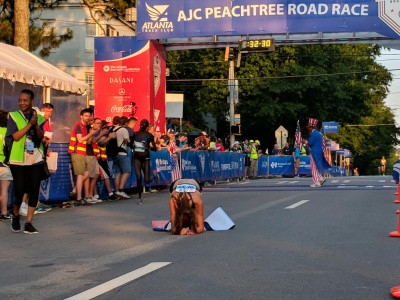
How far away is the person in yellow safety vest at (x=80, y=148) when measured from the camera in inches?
648

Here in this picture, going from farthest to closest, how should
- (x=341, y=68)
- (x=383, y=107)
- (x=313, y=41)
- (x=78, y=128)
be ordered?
(x=383, y=107), (x=341, y=68), (x=313, y=41), (x=78, y=128)

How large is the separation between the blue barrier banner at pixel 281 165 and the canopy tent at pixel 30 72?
21776 mm

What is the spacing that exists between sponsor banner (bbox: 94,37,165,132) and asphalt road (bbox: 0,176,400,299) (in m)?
14.4

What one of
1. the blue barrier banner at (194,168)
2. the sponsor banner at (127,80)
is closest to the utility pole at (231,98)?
the blue barrier banner at (194,168)

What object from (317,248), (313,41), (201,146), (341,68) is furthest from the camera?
(341,68)

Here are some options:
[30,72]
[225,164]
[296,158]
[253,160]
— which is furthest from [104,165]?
[296,158]

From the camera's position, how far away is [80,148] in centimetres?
1673

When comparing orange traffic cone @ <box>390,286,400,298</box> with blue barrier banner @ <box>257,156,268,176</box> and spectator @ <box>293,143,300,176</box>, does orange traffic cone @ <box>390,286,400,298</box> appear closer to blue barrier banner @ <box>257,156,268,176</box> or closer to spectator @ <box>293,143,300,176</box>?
blue barrier banner @ <box>257,156,268,176</box>

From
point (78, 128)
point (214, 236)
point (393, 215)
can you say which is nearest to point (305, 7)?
point (78, 128)

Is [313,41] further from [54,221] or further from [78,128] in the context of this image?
[54,221]

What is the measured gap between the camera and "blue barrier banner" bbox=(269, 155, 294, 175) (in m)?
42.5

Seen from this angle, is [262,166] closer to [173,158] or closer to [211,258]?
[173,158]

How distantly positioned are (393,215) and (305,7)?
1576 cm

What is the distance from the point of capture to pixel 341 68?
5497 cm
